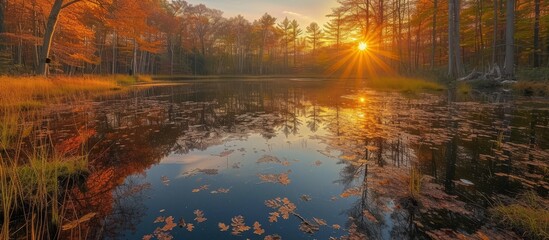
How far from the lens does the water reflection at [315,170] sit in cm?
286

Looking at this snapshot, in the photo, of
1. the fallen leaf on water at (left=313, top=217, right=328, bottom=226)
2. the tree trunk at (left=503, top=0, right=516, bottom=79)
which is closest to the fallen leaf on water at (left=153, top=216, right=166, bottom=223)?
the fallen leaf on water at (left=313, top=217, right=328, bottom=226)

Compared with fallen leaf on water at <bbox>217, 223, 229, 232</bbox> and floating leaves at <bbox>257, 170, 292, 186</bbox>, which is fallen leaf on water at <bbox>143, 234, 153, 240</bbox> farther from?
floating leaves at <bbox>257, 170, 292, 186</bbox>

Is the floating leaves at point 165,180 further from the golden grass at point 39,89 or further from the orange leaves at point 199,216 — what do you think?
the golden grass at point 39,89

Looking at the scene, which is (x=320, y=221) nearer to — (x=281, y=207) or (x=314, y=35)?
(x=281, y=207)

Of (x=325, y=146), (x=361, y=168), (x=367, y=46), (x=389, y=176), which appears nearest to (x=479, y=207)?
(x=389, y=176)

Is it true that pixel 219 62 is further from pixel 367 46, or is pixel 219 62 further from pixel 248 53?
pixel 367 46

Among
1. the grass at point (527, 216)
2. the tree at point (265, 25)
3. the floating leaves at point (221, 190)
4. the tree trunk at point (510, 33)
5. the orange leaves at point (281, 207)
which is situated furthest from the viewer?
the tree at point (265, 25)

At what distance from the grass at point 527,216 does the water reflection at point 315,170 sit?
195mm

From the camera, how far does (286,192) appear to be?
362cm

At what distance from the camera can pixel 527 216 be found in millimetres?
2555

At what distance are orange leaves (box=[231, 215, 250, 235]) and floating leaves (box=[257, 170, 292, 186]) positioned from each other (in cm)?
→ 109

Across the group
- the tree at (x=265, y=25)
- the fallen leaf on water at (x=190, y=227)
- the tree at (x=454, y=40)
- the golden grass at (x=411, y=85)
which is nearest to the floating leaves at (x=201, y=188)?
the fallen leaf on water at (x=190, y=227)

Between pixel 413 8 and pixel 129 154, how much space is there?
35.1m

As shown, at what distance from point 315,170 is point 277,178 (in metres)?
0.72
